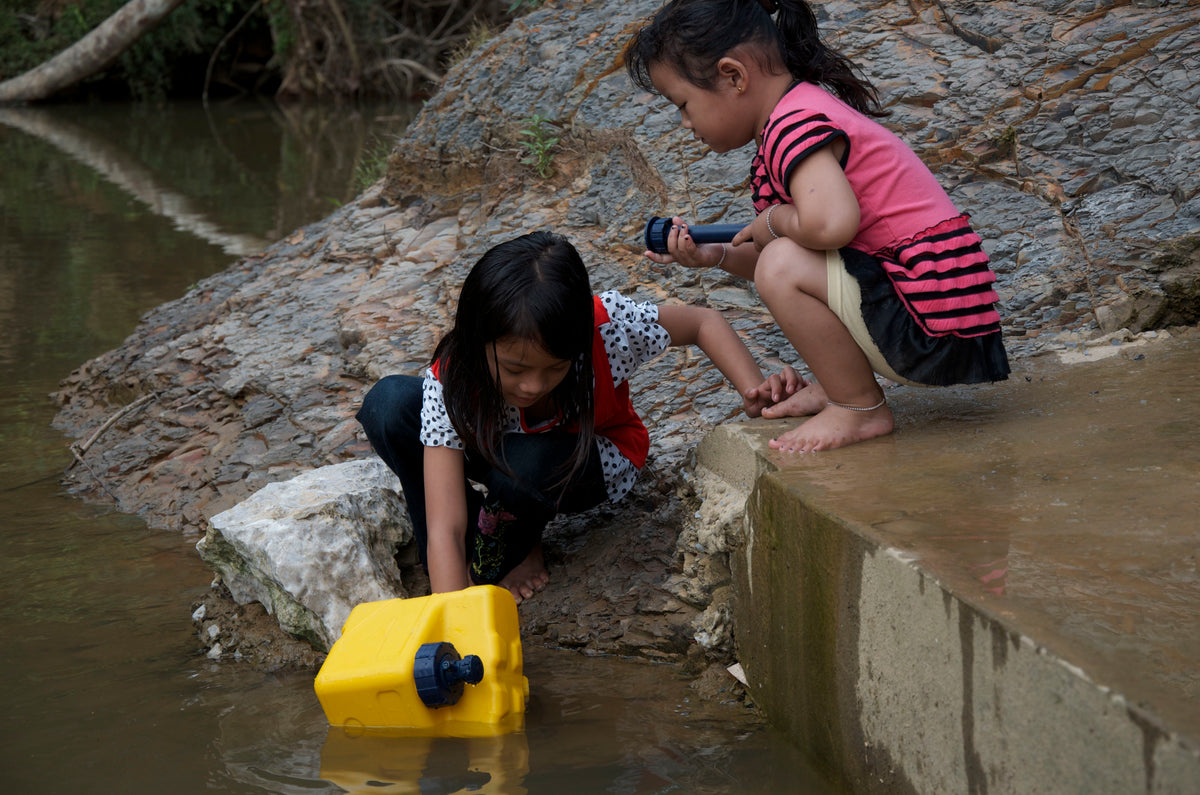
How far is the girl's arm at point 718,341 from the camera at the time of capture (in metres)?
2.39

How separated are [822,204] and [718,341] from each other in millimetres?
495

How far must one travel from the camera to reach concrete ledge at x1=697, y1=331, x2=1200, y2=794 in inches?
48.9

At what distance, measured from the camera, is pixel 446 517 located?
7.44 ft

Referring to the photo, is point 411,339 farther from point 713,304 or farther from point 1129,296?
point 1129,296

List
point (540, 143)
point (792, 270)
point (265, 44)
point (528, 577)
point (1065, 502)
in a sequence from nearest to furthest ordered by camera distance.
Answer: point (1065, 502), point (792, 270), point (528, 577), point (540, 143), point (265, 44)

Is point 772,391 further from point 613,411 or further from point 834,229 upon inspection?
point 834,229

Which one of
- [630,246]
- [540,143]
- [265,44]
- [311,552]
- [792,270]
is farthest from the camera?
[265,44]

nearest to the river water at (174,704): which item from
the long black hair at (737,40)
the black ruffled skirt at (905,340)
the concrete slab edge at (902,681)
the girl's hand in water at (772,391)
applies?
the concrete slab edge at (902,681)

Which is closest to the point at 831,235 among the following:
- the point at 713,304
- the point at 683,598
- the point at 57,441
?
the point at 683,598

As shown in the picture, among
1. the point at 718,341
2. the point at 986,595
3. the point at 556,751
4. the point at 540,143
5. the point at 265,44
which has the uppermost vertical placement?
A: the point at 265,44

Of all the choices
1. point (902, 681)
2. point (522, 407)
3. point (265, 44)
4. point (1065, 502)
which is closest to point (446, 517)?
point (522, 407)

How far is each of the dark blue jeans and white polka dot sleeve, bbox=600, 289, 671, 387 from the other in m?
0.19

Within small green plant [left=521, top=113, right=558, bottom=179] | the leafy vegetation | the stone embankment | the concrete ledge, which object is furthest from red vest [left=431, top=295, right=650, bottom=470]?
the leafy vegetation

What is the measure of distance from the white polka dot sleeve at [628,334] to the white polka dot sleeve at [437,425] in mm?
364
